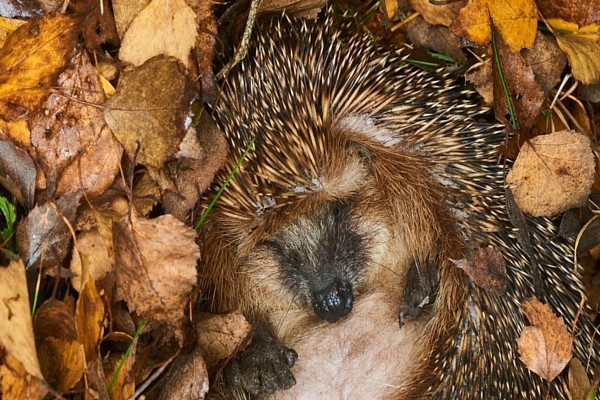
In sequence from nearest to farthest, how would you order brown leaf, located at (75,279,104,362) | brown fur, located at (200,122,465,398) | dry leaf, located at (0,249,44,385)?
dry leaf, located at (0,249,44,385) < brown leaf, located at (75,279,104,362) < brown fur, located at (200,122,465,398)

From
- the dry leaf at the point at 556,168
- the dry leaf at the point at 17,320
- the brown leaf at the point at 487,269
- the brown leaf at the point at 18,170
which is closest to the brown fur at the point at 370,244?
the brown leaf at the point at 487,269

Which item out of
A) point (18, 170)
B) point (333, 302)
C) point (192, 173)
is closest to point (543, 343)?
point (333, 302)

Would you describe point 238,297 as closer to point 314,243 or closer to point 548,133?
point 314,243

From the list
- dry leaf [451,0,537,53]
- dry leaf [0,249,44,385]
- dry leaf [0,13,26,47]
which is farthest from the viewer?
dry leaf [451,0,537,53]

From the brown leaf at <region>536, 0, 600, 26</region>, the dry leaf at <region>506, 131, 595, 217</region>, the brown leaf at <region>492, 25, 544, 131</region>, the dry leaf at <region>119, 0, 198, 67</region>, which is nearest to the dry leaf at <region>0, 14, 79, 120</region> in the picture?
the dry leaf at <region>119, 0, 198, 67</region>

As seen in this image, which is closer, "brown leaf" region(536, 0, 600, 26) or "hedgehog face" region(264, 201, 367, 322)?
"brown leaf" region(536, 0, 600, 26)

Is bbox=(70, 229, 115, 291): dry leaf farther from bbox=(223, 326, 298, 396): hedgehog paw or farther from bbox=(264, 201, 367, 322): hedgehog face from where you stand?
bbox=(264, 201, 367, 322): hedgehog face

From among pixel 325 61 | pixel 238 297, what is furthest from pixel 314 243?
pixel 325 61

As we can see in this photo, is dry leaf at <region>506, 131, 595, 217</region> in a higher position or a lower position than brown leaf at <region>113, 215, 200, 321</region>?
lower
